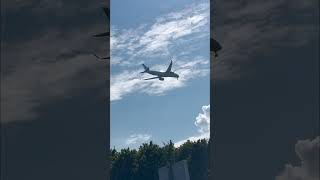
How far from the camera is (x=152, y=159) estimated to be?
66562 mm

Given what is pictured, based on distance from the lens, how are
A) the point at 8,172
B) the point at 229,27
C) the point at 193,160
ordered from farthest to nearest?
the point at 193,160, the point at 229,27, the point at 8,172

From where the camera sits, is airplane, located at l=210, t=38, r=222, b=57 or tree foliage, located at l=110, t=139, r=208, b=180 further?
tree foliage, located at l=110, t=139, r=208, b=180

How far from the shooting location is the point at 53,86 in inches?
669

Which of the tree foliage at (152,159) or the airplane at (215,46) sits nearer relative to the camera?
the airplane at (215,46)

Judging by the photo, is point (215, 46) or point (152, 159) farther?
point (152, 159)

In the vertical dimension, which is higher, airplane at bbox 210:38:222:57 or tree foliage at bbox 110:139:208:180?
airplane at bbox 210:38:222:57

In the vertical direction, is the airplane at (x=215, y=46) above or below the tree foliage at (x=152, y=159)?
above

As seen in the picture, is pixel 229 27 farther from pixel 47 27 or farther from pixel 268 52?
pixel 47 27

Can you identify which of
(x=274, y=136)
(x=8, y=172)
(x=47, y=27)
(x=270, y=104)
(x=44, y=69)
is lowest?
(x=8, y=172)

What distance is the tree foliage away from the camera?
206ft

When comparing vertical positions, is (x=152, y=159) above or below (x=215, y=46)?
below

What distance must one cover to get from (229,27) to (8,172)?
31.6 ft

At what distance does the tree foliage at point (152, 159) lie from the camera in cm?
6280

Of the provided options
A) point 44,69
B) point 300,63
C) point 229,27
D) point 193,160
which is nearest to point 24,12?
point 44,69
